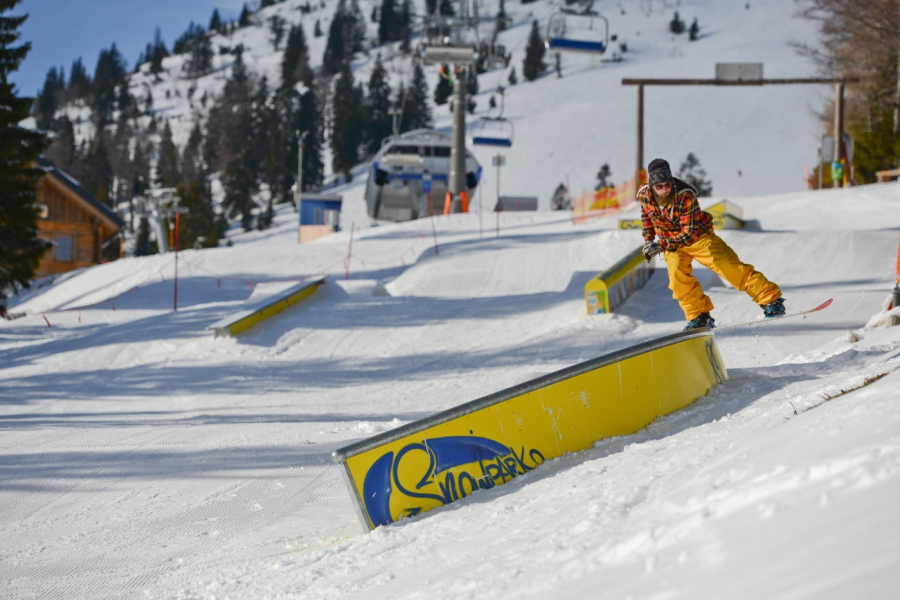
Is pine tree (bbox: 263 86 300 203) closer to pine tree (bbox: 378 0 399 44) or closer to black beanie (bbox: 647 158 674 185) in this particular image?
black beanie (bbox: 647 158 674 185)

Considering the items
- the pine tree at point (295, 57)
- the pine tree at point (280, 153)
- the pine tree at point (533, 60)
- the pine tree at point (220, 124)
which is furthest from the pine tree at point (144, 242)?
the pine tree at point (295, 57)

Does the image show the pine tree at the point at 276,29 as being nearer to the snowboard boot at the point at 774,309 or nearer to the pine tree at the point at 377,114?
the pine tree at the point at 377,114

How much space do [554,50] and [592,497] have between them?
19040mm

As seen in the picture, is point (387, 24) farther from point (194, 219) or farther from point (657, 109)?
point (194, 219)

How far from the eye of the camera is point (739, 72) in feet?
81.1

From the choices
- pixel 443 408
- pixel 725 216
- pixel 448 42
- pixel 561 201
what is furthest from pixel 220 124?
pixel 443 408

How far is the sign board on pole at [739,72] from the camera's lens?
972 inches

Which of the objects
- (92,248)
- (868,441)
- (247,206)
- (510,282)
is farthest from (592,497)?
(247,206)

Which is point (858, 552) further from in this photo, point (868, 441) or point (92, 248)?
point (92, 248)

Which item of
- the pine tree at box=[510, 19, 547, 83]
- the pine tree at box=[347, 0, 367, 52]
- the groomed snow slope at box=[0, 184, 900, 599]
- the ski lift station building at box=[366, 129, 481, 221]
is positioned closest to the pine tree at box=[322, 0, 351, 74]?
the pine tree at box=[347, 0, 367, 52]

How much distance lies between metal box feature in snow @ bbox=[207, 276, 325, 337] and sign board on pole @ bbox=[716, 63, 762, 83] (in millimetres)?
16436

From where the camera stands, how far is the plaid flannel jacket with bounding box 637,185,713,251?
6555mm

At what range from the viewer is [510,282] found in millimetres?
16219

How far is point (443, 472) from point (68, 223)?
37674 millimetres
